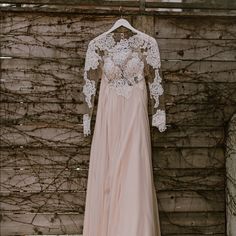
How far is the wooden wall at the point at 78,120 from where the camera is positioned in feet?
10.3

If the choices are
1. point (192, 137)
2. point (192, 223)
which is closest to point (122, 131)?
point (192, 137)

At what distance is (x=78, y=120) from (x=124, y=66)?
52cm

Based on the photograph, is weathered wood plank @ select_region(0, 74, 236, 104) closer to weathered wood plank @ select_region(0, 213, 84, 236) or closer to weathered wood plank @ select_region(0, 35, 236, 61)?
weathered wood plank @ select_region(0, 35, 236, 61)

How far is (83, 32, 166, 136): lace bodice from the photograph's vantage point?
2.89 metres

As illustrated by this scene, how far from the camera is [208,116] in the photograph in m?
3.23

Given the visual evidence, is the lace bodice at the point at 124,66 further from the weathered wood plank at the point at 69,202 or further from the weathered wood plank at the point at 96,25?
the weathered wood plank at the point at 69,202

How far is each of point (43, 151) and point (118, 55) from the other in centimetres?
82

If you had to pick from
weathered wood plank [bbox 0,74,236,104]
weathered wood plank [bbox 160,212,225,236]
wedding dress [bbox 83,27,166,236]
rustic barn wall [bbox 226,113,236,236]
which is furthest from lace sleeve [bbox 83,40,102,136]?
rustic barn wall [bbox 226,113,236,236]

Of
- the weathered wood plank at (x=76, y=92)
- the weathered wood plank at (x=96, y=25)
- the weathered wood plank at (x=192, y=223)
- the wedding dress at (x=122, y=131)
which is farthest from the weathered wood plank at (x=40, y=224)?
the weathered wood plank at (x=96, y=25)

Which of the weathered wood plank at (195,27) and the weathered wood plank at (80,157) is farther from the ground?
the weathered wood plank at (195,27)

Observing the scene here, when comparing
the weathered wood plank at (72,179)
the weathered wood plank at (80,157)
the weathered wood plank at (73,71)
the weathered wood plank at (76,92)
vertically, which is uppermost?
the weathered wood plank at (73,71)

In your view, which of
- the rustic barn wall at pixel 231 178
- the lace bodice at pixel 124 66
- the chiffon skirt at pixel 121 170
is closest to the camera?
the chiffon skirt at pixel 121 170

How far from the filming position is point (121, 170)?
282 cm

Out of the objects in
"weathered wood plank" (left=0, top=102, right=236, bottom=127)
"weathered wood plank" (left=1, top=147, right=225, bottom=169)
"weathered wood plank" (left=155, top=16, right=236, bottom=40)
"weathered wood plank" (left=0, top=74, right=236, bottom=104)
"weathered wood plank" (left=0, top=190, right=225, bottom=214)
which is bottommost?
"weathered wood plank" (left=0, top=190, right=225, bottom=214)
